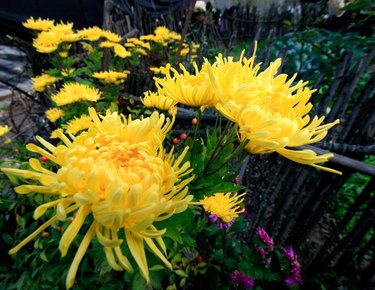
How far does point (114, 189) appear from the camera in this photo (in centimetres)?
42

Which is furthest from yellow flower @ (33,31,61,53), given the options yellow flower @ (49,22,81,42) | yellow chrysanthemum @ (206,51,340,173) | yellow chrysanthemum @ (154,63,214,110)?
yellow chrysanthemum @ (206,51,340,173)

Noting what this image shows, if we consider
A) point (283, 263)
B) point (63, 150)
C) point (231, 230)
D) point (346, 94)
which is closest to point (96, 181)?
point (63, 150)

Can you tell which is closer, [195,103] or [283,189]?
[195,103]

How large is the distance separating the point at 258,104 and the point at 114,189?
341 mm

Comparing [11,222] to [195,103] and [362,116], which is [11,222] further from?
[362,116]

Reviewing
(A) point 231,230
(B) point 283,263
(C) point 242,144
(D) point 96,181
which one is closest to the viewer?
(D) point 96,181

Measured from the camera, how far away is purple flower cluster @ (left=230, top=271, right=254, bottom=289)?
60.1 inches

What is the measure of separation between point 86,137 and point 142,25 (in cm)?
426

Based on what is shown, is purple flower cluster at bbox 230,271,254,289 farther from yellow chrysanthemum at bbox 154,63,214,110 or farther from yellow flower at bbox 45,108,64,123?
yellow flower at bbox 45,108,64,123

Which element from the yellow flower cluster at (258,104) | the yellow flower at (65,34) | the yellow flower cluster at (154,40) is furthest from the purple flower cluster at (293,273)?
the yellow flower cluster at (154,40)

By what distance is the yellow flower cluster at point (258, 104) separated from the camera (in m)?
0.50

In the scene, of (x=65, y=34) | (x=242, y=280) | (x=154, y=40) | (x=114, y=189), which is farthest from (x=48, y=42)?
(x=242, y=280)

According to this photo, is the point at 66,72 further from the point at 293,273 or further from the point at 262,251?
the point at 293,273

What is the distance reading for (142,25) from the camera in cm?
423
